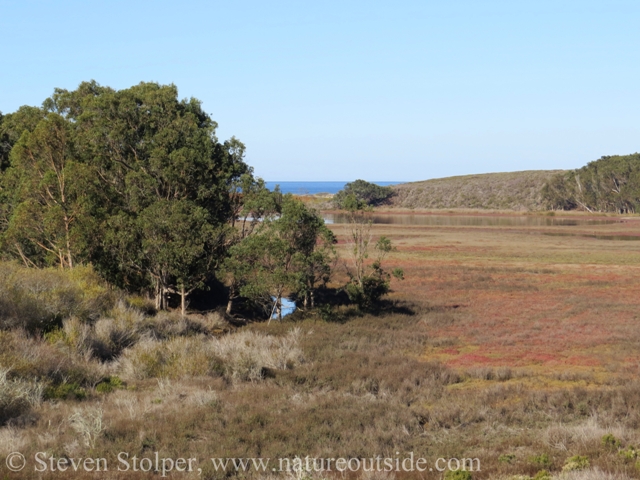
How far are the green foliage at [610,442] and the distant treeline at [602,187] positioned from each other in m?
125

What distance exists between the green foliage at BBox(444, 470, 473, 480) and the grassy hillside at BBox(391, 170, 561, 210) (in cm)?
15295

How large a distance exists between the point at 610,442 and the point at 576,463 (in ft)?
5.41

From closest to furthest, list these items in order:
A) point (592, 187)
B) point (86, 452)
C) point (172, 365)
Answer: point (86, 452) < point (172, 365) < point (592, 187)

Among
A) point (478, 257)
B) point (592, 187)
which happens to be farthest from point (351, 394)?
point (592, 187)

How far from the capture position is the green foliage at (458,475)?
350 inches

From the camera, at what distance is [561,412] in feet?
43.8

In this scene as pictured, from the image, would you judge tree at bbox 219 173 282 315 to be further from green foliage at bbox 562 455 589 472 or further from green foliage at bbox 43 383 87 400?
green foliage at bbox 562 455 589 472

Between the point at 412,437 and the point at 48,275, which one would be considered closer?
the point at 412,437

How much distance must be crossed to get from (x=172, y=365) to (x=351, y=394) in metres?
5.38

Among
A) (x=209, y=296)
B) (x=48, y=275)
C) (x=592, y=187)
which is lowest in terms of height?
(x=209, y=296)

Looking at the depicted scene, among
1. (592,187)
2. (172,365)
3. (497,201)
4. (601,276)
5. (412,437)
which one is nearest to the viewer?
(412,437)

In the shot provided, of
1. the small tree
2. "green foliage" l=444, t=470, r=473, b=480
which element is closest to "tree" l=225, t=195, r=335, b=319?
the small tree

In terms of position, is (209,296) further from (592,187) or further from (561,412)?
(592,187)

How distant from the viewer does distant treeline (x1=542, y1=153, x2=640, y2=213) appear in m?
123
